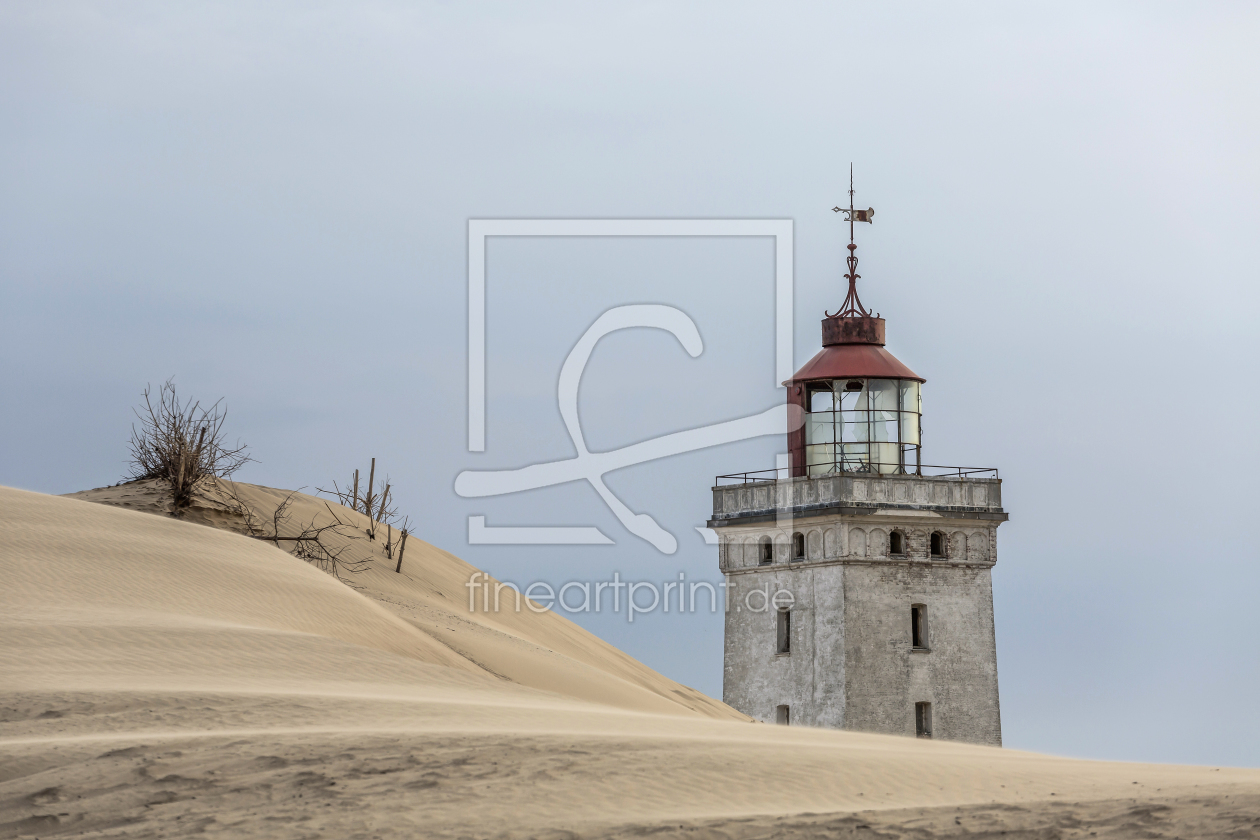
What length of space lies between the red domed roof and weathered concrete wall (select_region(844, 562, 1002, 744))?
157 inches

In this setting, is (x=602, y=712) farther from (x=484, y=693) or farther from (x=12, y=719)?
(x=12, y=719)

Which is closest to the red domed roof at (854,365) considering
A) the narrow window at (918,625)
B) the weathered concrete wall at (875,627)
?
the weathered concrete wall at (875,627)

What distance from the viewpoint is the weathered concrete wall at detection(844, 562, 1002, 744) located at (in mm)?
33250

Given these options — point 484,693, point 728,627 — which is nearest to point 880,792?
point 484,693

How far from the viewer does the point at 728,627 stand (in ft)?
118

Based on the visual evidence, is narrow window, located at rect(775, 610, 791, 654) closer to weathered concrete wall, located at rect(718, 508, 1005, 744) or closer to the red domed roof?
weathered concrete wall, located at rect(718, 508, 1005, 744)

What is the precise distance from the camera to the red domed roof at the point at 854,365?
34188mm

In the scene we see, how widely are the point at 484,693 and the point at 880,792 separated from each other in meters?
6.90

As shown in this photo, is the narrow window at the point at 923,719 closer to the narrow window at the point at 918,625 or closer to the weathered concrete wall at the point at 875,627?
the weathered concrete wall at the point at 875,627

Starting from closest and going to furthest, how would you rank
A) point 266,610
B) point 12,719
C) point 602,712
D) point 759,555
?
1. point 12,719
2. point 602,712
3. point 266,610
4. point 759,555

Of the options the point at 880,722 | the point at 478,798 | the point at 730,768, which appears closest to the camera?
the point at 478,798

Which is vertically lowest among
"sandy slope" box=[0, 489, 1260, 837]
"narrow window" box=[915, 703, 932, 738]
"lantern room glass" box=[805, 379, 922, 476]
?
"narrow window" box=[915, 703, 932, 738]

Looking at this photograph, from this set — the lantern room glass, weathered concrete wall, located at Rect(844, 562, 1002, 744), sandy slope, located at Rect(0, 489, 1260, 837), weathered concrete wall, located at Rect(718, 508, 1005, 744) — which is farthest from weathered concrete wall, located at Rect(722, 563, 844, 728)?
sandy slope, located at Rect(0, 489, 1260, 837)

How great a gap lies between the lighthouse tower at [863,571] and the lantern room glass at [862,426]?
3cm
